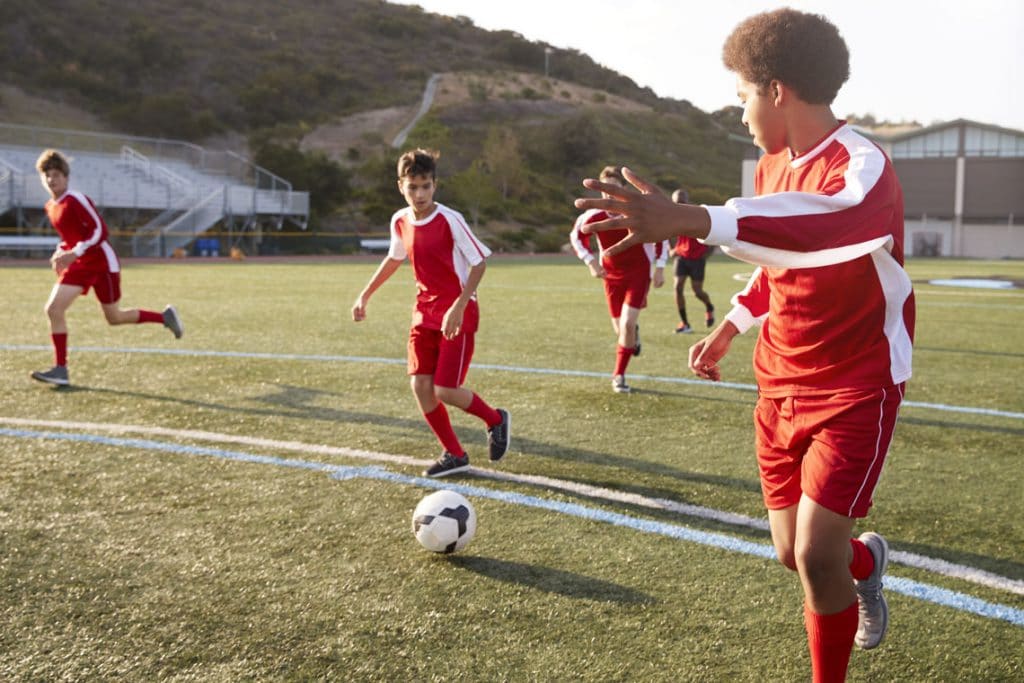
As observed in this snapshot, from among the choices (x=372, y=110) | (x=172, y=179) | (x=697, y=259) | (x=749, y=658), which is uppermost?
(x=372, y=110)

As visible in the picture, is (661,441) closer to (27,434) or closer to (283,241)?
(27,434)

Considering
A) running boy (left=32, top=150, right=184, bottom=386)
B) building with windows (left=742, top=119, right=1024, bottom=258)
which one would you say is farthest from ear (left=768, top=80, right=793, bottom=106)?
building with windows (left=742, top=119, right=1024, bottom=258)

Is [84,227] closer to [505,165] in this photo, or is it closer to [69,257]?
[69,257]

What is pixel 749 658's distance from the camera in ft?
9.41

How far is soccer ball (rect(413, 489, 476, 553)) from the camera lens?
3.68 meters

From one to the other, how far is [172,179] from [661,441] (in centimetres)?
3589

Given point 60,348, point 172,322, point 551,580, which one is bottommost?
point 551,580

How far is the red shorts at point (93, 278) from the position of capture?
7.76m

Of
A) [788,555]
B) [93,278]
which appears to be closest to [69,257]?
[93,278]

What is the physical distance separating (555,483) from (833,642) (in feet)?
7.99

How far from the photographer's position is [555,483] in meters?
4.80

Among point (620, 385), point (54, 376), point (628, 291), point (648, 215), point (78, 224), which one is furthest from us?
point (628, 291)

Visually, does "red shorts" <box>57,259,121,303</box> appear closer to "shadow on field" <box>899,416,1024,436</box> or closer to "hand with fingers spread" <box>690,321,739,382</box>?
"hand with fingers spread" <box>690,321,739,382</box>

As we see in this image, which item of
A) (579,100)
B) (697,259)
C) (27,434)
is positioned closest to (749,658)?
(27,434)
